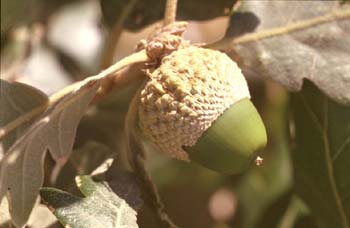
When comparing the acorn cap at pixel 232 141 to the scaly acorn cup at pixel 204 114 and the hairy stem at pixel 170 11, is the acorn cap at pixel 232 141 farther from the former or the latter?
the hairy stem at pixel 170 11

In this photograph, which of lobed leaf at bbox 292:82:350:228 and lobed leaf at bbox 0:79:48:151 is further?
lobed leaf at bbox 292:82:350:228

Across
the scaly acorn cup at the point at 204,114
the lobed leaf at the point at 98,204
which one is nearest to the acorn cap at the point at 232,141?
the scaly acorn cup at the point at 204,114

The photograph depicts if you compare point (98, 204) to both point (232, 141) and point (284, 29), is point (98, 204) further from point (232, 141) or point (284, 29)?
point (284, 29)

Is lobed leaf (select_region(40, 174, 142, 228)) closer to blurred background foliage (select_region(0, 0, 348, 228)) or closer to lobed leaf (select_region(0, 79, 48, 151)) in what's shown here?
blurred background foliage (select_region(0, 0, 348, 228))

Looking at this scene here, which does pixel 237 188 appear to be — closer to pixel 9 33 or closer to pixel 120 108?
pixel 120 108

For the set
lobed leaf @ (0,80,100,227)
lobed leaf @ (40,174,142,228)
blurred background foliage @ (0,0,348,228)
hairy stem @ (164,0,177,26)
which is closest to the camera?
lobed leaf @ (40,174,142,228)

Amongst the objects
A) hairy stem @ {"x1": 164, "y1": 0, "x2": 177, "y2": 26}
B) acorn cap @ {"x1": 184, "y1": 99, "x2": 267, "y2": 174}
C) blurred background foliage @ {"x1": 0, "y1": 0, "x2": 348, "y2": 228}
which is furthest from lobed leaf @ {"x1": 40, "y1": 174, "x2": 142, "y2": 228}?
hairy stem @ {"x1": 164, "y1": 0, "x2": 177, "y2": 26}
